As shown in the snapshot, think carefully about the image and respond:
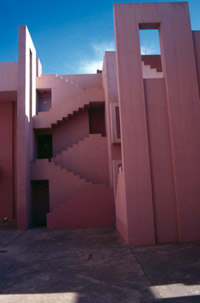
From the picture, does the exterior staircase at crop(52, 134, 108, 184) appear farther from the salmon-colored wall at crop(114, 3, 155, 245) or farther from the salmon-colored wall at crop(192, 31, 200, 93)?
the salmon-colored wall at crop(192, 31, 200, 93)

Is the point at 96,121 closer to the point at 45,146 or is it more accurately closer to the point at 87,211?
the point at 45,146

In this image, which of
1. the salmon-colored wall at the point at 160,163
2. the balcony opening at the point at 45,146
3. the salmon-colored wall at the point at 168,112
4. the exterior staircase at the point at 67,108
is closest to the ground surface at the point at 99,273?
the salmon-colored wall at the point at 160,163

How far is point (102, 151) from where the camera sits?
1611 centimetres

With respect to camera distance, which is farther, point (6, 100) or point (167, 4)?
point (6, 100)

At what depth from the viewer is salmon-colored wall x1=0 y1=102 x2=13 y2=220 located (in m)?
16.9

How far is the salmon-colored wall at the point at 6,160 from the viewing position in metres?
16.9

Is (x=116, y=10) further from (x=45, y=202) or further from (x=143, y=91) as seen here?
(x=45, y=202)

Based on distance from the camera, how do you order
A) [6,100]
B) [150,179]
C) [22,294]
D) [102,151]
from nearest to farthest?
[22,294], [150,179], [102,151], [6,100]

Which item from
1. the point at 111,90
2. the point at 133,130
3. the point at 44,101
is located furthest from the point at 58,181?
the point at 133,130

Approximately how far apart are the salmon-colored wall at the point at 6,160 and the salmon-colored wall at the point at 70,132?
3.13 m

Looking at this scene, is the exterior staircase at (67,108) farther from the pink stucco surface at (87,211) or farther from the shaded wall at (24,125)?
the pink stucco surface at (87,211)

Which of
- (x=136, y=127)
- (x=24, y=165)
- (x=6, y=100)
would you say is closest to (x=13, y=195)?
(x=24, y=165)

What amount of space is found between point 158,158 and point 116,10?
553 cm

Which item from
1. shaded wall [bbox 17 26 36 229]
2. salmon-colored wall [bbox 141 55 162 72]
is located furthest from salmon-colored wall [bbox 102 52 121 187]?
shaded wall [bbox 17 26 36 229]
